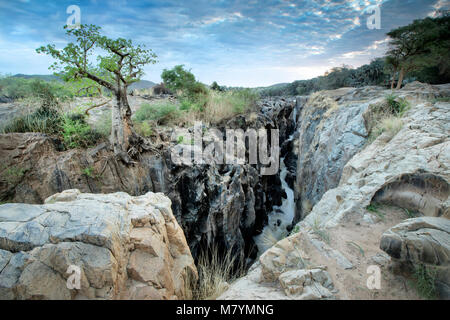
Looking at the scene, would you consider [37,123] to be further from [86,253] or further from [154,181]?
[86,253]

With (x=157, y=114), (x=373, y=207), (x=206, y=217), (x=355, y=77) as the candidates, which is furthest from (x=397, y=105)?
(x=355, y=77)

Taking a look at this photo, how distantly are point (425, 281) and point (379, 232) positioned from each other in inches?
39.1

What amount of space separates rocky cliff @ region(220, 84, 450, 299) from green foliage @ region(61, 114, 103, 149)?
5.60 m

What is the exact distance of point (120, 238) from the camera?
7.13ft

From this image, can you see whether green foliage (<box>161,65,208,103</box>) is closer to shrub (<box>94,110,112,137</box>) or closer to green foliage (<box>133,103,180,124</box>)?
green foliage (<box>133,103,180,124</box>)

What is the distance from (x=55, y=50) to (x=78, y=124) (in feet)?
6.36

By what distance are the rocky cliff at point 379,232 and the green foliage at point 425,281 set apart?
0.04 m

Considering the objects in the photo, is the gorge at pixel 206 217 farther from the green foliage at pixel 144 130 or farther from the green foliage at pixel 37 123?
the green foliage at pixel 144 130

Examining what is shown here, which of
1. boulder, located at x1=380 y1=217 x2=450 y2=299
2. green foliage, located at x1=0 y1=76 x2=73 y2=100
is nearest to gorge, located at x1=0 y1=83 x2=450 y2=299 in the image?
boulder, located at x1=380 y1=217 x2=450 y2=299

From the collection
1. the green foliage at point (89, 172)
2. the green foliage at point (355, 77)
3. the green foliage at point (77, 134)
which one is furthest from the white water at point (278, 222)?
the green foliage at point (355, 77)

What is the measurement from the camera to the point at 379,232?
266cm

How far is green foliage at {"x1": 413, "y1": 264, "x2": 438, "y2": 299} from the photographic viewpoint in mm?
1684

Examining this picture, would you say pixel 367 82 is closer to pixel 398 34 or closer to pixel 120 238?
pixel 398 34

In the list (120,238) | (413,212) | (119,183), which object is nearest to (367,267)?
(413,212)
